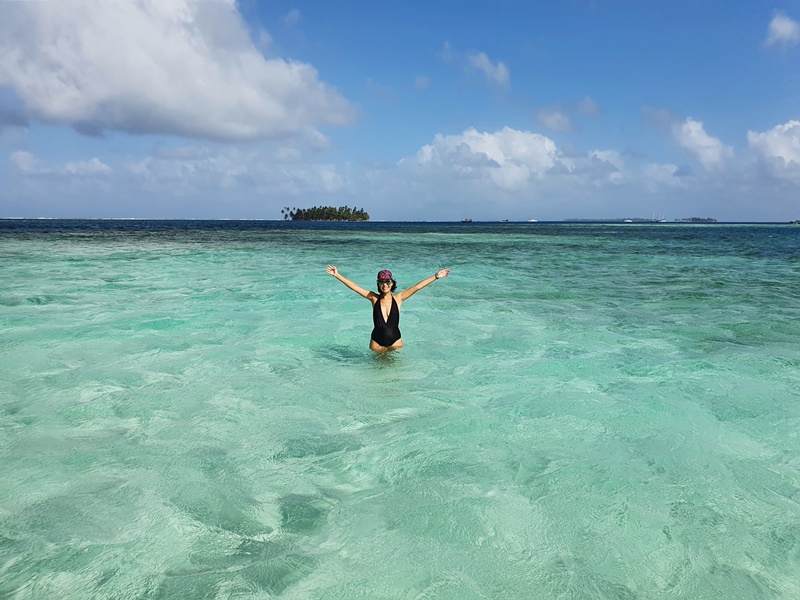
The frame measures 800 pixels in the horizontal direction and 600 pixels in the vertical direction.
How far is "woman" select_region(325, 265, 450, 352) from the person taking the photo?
8.10 m

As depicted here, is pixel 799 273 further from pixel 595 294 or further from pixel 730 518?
pixel 730 518

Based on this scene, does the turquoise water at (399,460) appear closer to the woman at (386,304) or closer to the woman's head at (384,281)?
the woman at (386,304)

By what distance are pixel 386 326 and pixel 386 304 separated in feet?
1.45

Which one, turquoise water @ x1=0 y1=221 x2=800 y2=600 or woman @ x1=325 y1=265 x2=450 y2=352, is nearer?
turquoise water @ x1=0 y1=221 x2=800 y2=600

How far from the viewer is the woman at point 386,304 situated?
810 cm

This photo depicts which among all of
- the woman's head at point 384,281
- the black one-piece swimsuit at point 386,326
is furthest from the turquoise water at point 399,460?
the woman's head at point 384,281

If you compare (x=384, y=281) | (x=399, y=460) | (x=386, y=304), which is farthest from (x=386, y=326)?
(x=399, y=460)

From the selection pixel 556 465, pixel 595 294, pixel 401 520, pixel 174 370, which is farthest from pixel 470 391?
pixel 595 294

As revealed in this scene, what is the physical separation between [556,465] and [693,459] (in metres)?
1.37

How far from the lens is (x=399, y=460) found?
17.1 ft

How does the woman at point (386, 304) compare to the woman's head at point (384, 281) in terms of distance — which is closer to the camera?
the woman's head at point (384, 281)

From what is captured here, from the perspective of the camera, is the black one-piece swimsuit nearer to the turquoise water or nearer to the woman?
the woman

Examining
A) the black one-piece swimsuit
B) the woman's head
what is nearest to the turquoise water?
the black one-piece swimsuit

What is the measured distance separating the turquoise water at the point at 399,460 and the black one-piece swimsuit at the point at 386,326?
1.25 feet
